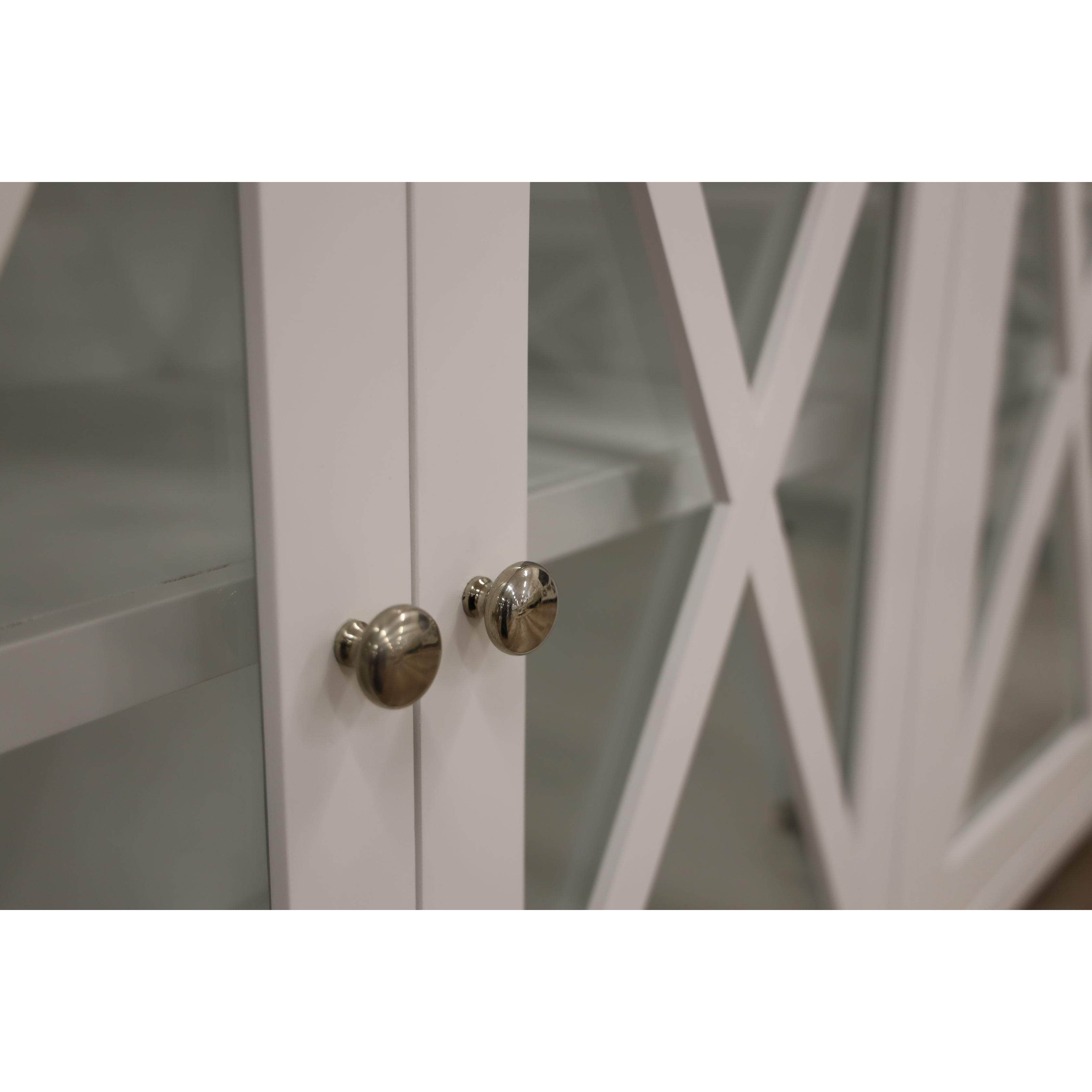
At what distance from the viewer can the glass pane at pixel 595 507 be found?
1.31 feet

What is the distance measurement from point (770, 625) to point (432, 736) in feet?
0.75

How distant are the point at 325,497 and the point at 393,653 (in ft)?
0.17

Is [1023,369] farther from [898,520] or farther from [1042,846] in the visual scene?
[1042,846]

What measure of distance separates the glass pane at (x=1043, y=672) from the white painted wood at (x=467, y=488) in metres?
0.57

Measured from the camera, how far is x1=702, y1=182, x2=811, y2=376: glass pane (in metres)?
0.46

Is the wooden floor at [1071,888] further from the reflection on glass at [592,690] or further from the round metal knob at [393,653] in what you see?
the round metal knob at [393,653]

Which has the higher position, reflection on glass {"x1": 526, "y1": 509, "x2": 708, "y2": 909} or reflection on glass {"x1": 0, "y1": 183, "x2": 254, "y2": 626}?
reflection on glass {"x1": 0, "y1": 183, "x2": 254, "y2": 626}

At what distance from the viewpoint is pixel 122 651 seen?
30 cm

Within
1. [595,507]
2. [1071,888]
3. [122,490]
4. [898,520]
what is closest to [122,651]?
[122,490]

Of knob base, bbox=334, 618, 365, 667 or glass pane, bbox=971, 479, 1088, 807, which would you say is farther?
glass pane, bbox=971, 479, 1088, 807

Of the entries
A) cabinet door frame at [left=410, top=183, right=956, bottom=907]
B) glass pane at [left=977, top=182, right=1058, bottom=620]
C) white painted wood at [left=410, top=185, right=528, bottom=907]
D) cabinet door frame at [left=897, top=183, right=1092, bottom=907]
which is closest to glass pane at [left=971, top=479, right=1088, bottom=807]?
cabinet door frame at [left=897, top=183, right=1092, bottom=907]

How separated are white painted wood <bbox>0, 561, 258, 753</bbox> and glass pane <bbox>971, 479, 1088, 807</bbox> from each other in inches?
27.1

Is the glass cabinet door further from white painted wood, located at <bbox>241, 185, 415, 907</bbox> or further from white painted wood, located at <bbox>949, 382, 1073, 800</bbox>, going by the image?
white painted wood, located at <bbox>949, 382, 1073, 800</bbox>

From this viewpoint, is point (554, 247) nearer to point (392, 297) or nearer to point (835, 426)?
point (392, 297)
